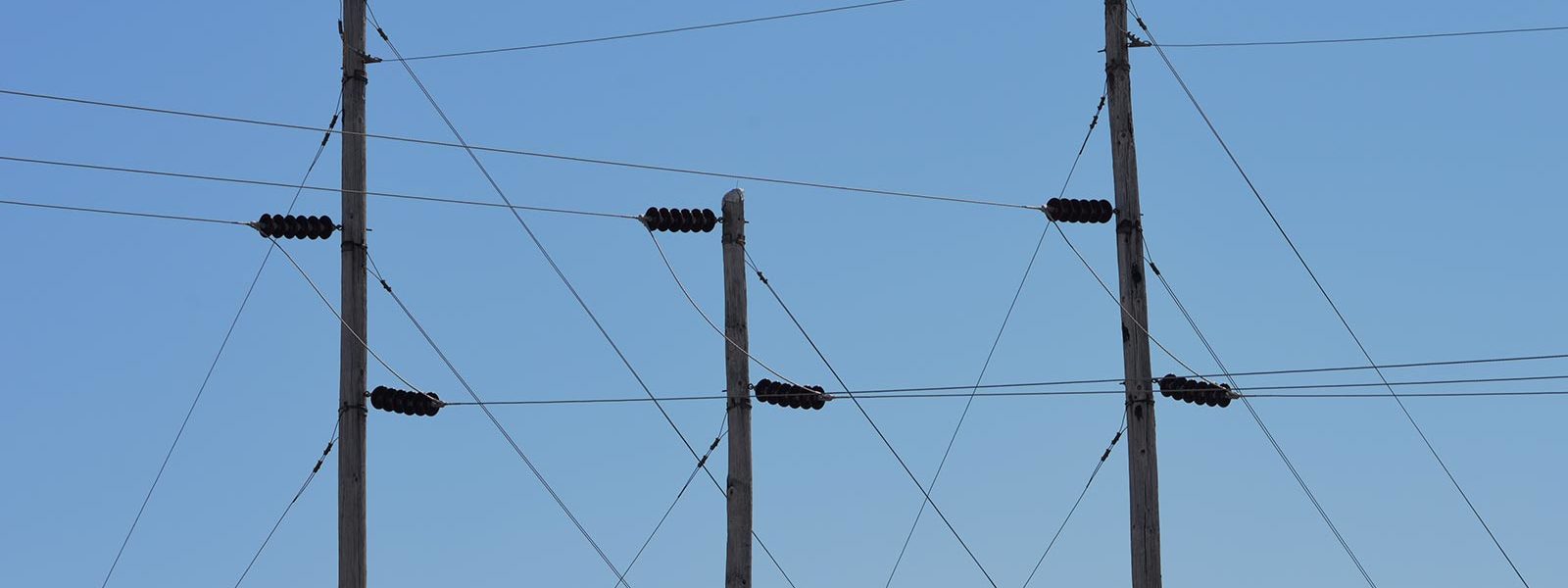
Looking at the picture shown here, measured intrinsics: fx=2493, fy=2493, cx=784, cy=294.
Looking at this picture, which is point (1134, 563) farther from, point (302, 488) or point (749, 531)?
point (302, 488)

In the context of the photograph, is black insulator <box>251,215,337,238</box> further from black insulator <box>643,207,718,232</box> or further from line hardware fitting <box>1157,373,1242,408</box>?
line hardware fitting <box>1157,373,1242,408</box>

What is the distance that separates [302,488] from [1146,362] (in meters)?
8.38

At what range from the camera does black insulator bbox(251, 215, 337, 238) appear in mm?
24672

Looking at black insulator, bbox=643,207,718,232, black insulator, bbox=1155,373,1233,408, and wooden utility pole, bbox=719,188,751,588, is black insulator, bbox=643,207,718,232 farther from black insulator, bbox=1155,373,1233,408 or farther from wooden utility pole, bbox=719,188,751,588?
black insulator, bbox=1155,373,1233,408

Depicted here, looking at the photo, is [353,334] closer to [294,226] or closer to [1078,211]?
[294,226]

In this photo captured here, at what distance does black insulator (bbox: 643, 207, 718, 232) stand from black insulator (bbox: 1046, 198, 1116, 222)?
11.3 feet

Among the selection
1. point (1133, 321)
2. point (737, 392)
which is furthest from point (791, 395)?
point (1133, 321)

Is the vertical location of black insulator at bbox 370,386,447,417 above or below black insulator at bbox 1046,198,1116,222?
below

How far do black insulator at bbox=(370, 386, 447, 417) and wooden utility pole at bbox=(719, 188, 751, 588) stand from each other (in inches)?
116

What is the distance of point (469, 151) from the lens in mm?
25422

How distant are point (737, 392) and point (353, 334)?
147 inches

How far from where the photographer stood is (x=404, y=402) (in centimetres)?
2422

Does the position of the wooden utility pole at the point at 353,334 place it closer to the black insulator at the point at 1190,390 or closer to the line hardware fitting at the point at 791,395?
the line hardware fitting at the point at 791,395

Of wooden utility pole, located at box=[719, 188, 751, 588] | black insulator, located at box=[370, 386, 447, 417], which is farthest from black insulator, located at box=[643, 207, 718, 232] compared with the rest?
black insulator, located at box=[370, 386, 447, 417]
